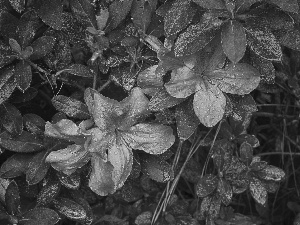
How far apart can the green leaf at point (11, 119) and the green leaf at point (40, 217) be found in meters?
0.21

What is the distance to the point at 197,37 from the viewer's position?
1.19 metres

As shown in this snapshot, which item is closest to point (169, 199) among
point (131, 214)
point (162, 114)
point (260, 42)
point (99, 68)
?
point (131, 214)

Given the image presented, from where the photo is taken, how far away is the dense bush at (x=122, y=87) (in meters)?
1.21

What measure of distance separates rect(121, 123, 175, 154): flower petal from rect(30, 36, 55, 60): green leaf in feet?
0.93

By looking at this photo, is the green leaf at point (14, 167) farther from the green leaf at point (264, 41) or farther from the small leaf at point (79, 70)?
the green leaf at point (264, 41)

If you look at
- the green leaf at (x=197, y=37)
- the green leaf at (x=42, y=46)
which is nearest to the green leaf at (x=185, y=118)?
the green leaf at (x=197, y=37)

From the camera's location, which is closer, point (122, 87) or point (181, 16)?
point (181, 16)

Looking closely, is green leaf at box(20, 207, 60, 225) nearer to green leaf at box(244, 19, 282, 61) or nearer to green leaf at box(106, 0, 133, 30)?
green leaf at box(106, 0, 133, 30)

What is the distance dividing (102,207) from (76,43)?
617 millimetres

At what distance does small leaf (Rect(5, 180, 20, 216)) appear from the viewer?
135 cm

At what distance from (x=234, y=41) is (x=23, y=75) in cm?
52

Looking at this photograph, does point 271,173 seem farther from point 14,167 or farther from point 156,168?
point 14,167

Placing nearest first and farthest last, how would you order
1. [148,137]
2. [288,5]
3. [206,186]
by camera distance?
[288,5] < [148,137] < [206,186]

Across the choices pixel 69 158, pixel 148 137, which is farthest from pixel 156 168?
pixel 69 158
